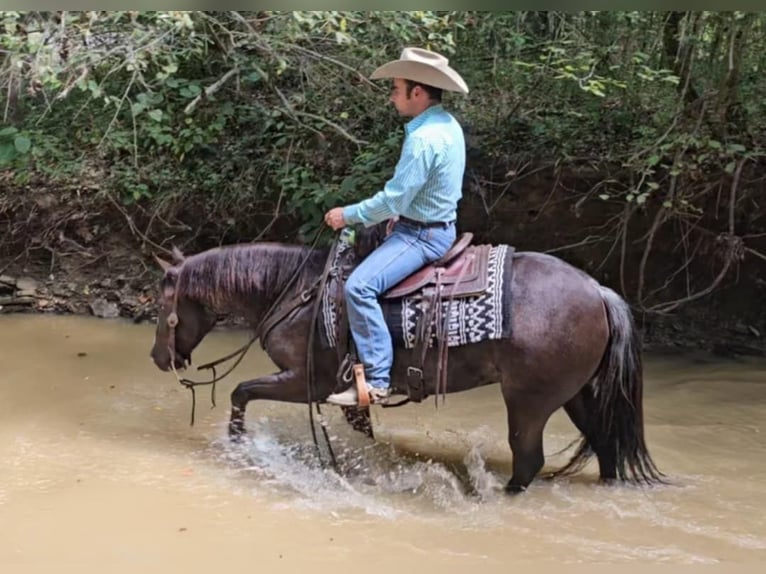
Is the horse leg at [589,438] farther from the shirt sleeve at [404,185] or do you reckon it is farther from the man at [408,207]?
the shirt sleeve at [404,185]

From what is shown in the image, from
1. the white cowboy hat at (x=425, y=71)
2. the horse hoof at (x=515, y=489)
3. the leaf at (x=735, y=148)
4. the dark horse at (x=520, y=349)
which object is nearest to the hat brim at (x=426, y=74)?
the white cowboy hat at (x=425, y=71)

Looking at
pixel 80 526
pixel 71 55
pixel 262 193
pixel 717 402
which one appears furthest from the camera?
pixel 262 193

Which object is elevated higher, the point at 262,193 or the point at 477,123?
the point at 477,123

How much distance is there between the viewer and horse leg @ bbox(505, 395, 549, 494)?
151 inches

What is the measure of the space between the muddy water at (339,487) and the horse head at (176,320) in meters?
0.55

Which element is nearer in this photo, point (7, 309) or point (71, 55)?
point (71, 55)

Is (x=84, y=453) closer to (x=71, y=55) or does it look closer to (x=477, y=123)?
(x=71, y=55)

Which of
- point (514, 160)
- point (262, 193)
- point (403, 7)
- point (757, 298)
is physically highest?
point (403, 7)

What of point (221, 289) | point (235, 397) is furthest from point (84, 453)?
point (221, 289)

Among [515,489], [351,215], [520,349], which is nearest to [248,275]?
[351,215]

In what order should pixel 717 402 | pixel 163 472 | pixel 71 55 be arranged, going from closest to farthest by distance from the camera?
pixel 163 472 → pixel 717 402 → pixel 71 55

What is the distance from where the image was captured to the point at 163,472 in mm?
4156

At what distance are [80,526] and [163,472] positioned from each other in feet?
2.23

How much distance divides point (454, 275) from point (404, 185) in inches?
20.8
